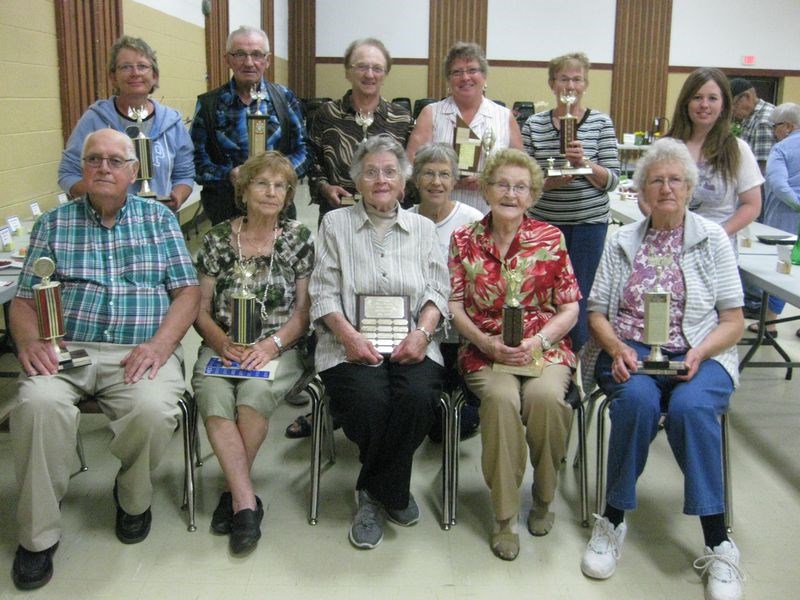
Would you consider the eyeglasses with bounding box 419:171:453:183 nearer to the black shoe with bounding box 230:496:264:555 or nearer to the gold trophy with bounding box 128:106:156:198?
the gold trophy with bounding box 128:106:156:198

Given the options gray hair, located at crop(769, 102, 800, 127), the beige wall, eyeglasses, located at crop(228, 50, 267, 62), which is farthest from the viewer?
gray hair, located at crop(769, 102, 800, 127)

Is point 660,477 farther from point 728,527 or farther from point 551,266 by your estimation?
point 551,266

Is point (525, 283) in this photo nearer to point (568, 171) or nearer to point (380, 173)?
point (380, 173)

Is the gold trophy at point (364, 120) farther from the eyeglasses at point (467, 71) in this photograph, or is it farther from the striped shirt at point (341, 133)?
the eyeglasses at point (467, 71)

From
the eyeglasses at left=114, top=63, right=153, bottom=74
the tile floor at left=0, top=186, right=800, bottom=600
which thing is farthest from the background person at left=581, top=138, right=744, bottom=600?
the eyeglasses at left=114, top=63, right=153, bottom=74

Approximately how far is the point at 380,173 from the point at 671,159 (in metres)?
0.97

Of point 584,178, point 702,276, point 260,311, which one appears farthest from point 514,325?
point 584,178

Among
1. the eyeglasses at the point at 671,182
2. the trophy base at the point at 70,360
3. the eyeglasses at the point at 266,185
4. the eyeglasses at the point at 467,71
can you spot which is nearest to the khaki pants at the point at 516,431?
the eyeglasses at the point at 671,182

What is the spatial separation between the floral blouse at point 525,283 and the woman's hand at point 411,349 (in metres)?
0.17

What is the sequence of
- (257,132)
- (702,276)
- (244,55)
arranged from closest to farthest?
(702,276)
(257,132)
(244,55)

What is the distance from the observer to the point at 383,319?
8.18 feet

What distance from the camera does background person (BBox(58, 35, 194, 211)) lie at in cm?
298

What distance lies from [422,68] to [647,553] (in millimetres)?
11653

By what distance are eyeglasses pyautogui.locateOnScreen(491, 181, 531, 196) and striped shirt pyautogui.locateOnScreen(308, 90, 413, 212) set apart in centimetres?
82
